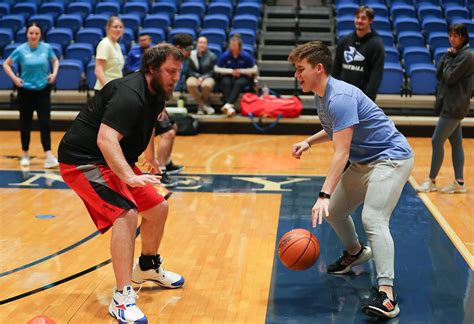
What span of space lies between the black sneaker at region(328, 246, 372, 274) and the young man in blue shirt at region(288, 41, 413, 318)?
23.7 inches

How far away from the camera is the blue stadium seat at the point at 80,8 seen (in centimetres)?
1416

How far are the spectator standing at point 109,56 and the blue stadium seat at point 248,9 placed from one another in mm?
5992

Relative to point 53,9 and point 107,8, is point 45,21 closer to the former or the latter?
point 53,9

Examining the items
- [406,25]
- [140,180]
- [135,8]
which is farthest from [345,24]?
[140,180]

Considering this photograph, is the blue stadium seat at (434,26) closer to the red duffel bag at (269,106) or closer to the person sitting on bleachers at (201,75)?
the red duffel bag at (269,106)

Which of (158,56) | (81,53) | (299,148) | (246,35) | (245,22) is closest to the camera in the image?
(158,56)

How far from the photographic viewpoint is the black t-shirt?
399 cm

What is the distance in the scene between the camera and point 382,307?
4141 mm

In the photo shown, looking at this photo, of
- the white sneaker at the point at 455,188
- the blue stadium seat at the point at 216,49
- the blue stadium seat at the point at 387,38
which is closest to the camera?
the white sneaker at the point at 455,188

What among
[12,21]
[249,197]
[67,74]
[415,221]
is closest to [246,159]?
[249,197]

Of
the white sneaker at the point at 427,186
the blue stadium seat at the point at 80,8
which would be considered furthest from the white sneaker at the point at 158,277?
the blue stadium seat at the point at 80,8

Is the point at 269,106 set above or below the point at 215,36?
below

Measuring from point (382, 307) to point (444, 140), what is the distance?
3.67 m

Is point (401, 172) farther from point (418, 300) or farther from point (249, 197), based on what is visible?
point (249, 197)
